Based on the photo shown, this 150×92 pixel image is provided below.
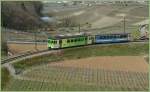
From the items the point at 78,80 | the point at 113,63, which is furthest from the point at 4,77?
the point at 113,63

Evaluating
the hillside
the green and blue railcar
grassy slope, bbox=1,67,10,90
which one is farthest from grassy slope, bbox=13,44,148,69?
→ the hillside

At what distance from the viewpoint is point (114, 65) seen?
39188mm

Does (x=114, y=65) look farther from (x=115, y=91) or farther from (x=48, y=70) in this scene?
(x=115, y=91)

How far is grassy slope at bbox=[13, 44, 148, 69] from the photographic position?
39188mm

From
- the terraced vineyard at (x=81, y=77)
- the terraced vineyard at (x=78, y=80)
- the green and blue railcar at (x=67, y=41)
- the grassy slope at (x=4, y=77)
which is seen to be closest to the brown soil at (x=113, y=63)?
the terraced vineyard at (x=81, y=77)

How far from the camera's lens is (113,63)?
40.4m

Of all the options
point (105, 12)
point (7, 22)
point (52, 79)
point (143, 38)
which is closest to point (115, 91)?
point (52, 79)

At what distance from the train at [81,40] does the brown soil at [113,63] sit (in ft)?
11.6

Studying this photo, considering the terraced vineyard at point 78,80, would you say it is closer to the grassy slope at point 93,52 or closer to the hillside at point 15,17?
the grassy slope at point 93,52

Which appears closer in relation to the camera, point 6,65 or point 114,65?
point 6,65

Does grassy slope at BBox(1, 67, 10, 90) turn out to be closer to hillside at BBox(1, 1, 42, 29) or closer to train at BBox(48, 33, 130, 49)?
train at BBox(48, 33, 130, 49)

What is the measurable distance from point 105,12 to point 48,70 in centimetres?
7440

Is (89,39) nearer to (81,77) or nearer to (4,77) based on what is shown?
(81,77)

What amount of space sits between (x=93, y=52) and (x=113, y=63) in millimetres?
5138
